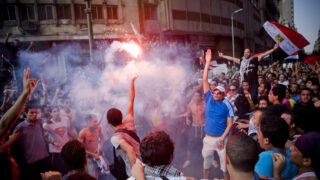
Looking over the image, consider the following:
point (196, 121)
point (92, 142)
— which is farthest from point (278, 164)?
point (196, 121)

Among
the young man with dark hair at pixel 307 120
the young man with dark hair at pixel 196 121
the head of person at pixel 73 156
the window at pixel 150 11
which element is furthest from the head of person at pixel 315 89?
the window at pixel 150 11

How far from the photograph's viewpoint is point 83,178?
1.81 meters

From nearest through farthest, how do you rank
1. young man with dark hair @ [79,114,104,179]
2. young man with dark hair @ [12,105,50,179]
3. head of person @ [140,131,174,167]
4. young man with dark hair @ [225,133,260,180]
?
young man with dark hair @ [225,133,260,180] < head of person @ [140,131,174,167] < young man with dark hair @ [12,105,50,179] < young man with dark hair @ [79,114,104,179]

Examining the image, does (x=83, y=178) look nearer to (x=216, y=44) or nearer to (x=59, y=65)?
(x=59, y=65)

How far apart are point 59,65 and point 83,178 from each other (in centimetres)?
1992

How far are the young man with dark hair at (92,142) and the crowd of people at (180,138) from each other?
2cm

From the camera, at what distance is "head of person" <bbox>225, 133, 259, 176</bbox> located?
1.61 m

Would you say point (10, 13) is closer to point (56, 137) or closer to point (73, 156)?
point (56, 137)

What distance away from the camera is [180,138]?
5.57 meters

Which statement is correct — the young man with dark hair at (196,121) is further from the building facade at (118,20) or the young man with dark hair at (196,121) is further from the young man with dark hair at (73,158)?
the building facade at (118,20)

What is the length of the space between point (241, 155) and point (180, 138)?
4011 millimetres

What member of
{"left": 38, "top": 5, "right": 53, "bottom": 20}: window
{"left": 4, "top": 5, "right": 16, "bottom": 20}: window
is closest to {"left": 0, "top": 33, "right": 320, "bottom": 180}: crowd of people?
{"left": 38, "top": 5, "right": 53, "bottom": 20}: window

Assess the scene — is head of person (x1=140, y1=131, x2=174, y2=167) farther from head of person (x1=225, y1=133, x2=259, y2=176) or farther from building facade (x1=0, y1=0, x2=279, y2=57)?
building facade (x1=0, y1=0, x2=279, y2=57)

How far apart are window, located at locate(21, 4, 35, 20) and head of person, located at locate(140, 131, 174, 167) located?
71.1ft
